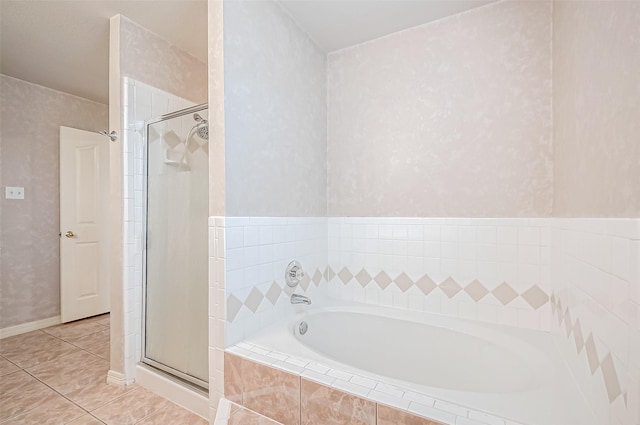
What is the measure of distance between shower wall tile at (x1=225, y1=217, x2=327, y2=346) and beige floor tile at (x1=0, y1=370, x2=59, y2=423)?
1.32m

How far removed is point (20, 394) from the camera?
174 cm

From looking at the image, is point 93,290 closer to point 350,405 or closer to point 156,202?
point 156,202

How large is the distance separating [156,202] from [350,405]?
65.8 inches

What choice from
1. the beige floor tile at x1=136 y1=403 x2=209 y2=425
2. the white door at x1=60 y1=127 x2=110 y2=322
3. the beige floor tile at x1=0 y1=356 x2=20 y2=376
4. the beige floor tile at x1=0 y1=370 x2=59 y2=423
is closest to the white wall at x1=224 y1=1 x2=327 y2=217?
the beige floor tile at x1=136 y1=403 x2=209 y2=425

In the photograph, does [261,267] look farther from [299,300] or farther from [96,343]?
[96,343]

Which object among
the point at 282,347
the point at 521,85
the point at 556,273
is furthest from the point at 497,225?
the point at 282,347

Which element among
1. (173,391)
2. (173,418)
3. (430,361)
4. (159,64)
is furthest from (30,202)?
(430,361)

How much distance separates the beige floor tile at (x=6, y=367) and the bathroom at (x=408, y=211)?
2.63 ft

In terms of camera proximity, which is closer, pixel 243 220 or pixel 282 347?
pixel 282 347

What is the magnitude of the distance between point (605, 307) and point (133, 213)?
233cm

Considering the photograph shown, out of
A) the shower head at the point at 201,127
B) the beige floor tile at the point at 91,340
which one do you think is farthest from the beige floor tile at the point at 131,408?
the shower head at the point at 201,127

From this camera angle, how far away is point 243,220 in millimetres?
1454

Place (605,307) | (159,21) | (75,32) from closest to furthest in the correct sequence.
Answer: (605,307) < (159,21) < (75,32)

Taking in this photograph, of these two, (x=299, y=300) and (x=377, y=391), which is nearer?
(x=377, y=391)
